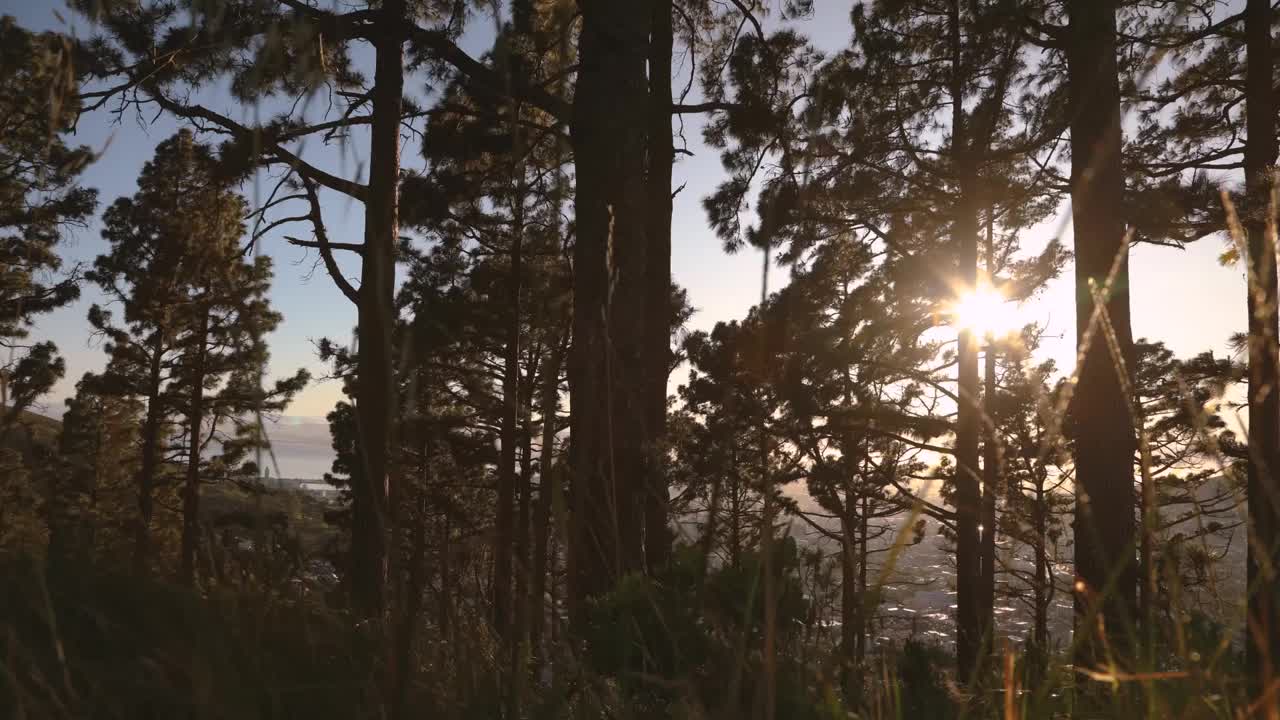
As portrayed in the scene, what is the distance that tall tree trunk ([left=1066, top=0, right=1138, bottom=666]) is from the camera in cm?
469

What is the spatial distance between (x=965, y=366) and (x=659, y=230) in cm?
509

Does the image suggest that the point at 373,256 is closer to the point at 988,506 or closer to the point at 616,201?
the point at 616,201

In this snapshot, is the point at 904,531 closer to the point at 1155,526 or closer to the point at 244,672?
the point at 1155,526

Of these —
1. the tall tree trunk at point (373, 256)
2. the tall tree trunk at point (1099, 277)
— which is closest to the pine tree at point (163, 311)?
the tall tree trunk at point (373, 256)

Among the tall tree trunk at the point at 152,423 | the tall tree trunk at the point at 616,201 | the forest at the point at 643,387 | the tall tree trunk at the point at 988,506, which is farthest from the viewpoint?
the tall tree trunk at the point at 152,423

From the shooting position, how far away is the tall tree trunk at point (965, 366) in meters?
8.16

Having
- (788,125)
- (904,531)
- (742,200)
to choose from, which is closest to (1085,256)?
(788,125)

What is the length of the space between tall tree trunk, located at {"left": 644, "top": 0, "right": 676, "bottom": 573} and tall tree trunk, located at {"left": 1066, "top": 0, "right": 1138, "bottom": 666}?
116 inches

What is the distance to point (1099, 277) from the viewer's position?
189 inches

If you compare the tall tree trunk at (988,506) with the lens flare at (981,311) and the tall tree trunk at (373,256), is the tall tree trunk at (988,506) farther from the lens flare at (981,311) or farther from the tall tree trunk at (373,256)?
the tall tree trunk at (373,256)

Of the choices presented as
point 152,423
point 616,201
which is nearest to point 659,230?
point 616,201

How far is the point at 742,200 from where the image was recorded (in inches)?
308

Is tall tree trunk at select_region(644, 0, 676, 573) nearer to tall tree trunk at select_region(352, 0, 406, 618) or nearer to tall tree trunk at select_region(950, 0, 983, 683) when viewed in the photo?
tall tree trunk at select_region(352, 0, 406, 618)

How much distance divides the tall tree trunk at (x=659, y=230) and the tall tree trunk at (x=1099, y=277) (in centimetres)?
294
